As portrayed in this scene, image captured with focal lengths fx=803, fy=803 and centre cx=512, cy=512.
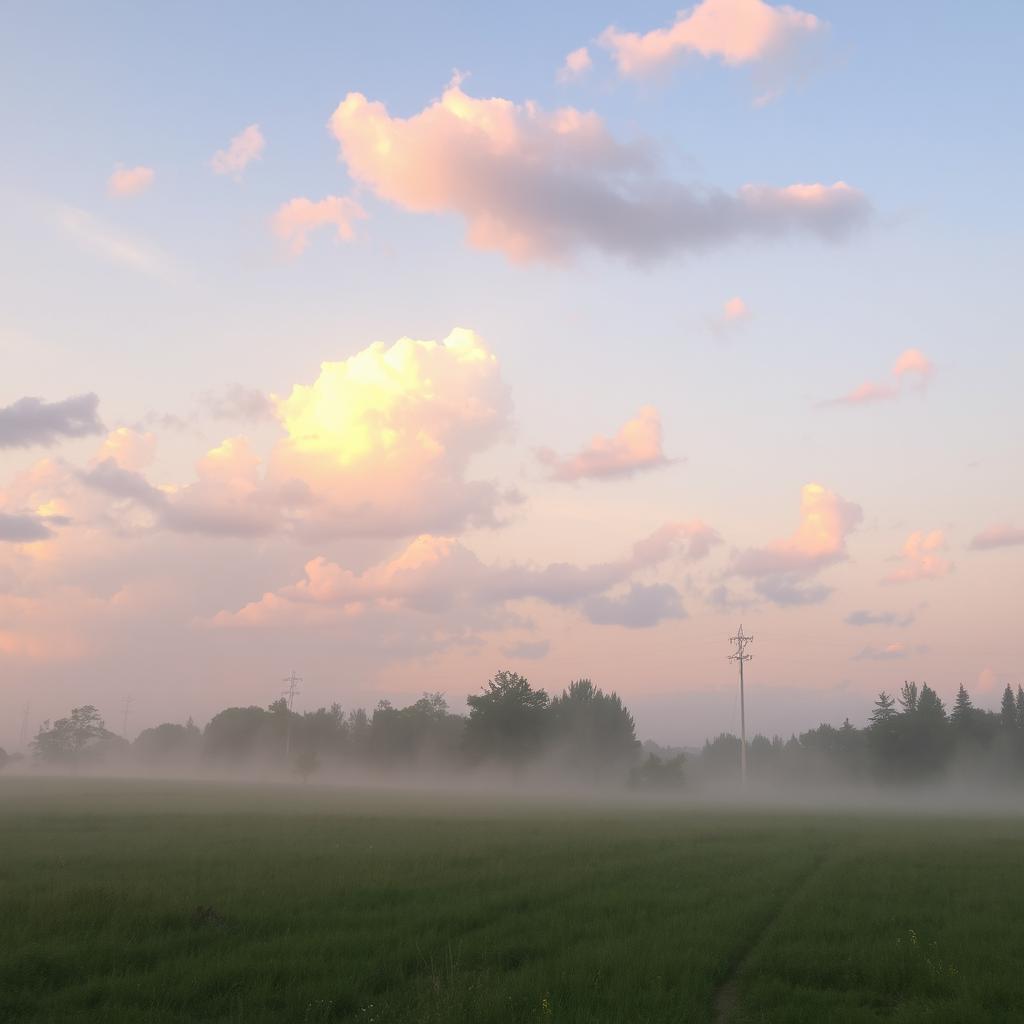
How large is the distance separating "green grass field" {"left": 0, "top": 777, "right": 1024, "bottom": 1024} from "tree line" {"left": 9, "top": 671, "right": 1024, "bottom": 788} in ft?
317

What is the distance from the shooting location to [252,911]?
17.1 meters

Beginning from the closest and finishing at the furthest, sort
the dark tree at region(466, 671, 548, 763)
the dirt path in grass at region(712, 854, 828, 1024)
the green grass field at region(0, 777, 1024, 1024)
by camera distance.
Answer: the green grass field at region(0, 777, 1024, 1024), the dirt path in grass at region(712, 854, 828, 1024), the dark tree at region(466, 671, 548, 763)

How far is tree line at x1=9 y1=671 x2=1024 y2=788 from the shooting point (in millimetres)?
125562

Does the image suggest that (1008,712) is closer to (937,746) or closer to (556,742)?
(937,746)

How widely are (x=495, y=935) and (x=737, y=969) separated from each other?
15.1ft

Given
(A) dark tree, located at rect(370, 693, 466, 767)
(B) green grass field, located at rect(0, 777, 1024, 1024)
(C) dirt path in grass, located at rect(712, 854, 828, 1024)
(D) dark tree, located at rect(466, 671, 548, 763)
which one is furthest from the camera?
(A) dark tree, located at rect(370, 693, 466, 767)

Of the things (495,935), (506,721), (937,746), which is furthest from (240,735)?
(495,935)

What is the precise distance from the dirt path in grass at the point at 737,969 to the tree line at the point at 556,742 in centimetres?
10415

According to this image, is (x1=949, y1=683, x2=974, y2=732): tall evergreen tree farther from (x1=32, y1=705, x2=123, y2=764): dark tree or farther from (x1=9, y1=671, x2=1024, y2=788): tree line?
(x1=32, y1=705, x2=123, y2=764): dark tree

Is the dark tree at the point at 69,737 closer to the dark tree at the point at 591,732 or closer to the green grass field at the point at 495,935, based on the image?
the dark tree at the point at 591,732

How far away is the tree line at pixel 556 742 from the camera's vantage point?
12556cm

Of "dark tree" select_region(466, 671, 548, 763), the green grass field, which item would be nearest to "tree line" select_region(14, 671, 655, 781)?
"dark tree" select_region(466, 671, 548, 763)

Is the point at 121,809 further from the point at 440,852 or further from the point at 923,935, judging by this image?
the point at 923,935

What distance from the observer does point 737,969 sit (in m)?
14.4
